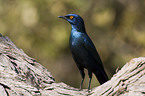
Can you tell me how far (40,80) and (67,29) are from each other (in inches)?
242

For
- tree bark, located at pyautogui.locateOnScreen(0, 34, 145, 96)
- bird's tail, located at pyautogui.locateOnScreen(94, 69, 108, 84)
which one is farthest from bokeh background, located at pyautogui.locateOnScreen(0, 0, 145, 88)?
tree bark, located at pyautogui.locateOnScreen(0, 34, 145, 96)

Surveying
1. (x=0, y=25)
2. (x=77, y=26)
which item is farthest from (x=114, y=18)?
(x=77, y=26)

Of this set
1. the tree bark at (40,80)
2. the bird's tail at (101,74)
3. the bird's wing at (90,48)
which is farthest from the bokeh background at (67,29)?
the tree bark at (40,80)

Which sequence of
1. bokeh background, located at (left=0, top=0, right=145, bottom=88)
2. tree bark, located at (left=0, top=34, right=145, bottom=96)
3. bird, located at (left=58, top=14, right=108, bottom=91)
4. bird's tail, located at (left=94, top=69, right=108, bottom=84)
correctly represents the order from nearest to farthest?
tree bark, located at (left=0, top=34, right=145, bottom=96) < bird, located at (left=58, top=14, right=108, bottom=91) < bird's tail, located at (left=94, top=69, right=108, bottom=84) < bokeh background, located at (left=0, top=0, right=145, bottom=88)

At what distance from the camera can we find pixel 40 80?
446 centimetres

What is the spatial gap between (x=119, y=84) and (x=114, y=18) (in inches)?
309

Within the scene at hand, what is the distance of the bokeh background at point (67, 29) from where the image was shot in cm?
1030

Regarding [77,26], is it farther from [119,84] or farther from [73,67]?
[73,67]

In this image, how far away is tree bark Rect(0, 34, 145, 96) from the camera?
3.74 m

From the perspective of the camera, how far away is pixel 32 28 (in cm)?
1051

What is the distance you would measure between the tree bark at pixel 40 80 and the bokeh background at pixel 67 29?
520cm

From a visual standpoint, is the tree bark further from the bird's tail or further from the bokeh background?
the bokeh background

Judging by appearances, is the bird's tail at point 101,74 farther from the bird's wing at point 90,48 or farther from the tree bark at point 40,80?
the tree bark at point 40,80

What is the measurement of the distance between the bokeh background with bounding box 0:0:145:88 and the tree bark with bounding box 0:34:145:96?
17.1 ft
